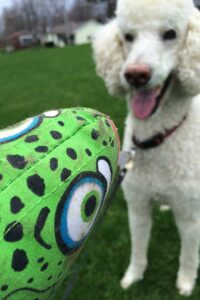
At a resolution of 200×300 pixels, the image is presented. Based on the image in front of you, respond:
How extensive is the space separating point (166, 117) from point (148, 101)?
0.44ft

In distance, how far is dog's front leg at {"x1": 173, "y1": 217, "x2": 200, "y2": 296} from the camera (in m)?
1.96

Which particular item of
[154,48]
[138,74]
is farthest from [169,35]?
[138,74]

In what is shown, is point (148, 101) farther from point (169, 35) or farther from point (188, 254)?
point (188, 254)

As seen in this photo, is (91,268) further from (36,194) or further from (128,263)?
(36,194)

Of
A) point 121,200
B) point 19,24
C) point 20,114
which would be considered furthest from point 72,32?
point 121,200

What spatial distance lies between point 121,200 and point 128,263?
2.31ft

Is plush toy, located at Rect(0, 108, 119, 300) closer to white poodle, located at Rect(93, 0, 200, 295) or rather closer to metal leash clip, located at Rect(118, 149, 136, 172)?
white poodle, located at Rect(93, 0, 200, 295)

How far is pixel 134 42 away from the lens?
5.54ft

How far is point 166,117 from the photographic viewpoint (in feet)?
5.86

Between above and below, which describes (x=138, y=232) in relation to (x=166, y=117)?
below

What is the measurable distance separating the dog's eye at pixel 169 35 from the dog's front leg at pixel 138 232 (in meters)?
0.66

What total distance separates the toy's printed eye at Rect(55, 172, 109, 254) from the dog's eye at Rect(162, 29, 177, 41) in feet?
3.18

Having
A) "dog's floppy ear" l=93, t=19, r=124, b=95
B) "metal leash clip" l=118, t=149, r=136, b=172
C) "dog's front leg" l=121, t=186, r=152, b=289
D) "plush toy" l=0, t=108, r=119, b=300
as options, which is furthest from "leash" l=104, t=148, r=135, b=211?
"plush toy" l=0, t=108, r=119, b=300

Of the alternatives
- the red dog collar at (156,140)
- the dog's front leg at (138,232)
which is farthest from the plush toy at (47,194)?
the dog's front leg at (138,232)
